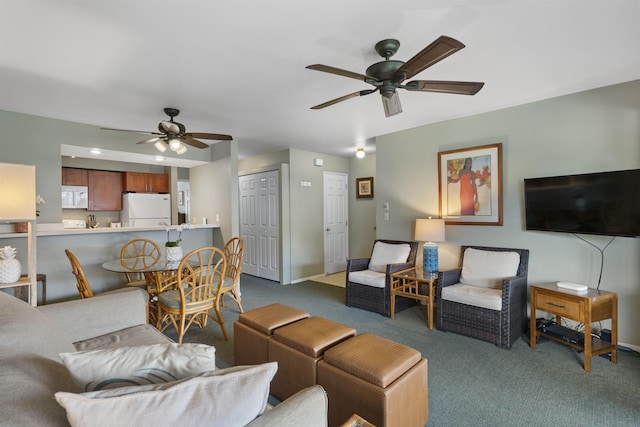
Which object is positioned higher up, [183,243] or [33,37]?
[33,37]

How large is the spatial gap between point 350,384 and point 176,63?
2465 millimetres

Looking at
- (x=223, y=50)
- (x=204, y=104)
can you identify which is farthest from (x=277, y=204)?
(x=223, y=50)

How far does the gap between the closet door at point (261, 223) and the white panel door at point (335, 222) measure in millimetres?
1042

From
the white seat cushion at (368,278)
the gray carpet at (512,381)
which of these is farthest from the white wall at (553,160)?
the white seat cushion at (368,278)

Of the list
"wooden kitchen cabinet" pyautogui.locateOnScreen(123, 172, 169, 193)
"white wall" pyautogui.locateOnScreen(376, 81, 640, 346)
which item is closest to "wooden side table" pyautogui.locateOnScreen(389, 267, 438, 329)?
"white wall" pyautogui.locateOnScreen(376, 81, 640, 346)

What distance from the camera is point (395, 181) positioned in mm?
4477

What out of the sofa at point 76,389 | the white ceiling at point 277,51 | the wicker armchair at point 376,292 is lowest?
the wicker armchair at point 376,292

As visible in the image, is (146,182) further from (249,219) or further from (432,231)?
(432,231)

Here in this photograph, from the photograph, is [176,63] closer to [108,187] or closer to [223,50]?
[223,50]

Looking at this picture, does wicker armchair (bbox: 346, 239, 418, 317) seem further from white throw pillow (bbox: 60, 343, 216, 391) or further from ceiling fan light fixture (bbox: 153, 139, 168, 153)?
white throw pillow (bbox: 60, 343, 216, 391)

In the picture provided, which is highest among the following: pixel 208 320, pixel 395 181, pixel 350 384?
pixel 395 181

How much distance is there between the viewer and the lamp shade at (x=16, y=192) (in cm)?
207

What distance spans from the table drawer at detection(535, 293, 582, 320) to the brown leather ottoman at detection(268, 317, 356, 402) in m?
1.84

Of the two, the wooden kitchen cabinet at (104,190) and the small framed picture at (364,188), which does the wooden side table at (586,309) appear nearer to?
the small framed picture at (364,188)
